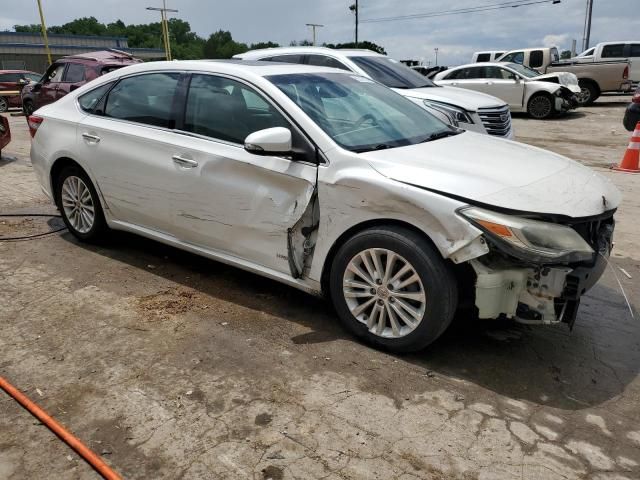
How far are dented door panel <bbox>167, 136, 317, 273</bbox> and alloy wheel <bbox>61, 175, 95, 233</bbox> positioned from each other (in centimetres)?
125

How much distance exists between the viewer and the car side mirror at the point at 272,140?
344 cm

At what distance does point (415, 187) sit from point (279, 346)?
128cm

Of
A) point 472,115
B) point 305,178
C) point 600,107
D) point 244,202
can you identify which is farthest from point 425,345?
point 600,107

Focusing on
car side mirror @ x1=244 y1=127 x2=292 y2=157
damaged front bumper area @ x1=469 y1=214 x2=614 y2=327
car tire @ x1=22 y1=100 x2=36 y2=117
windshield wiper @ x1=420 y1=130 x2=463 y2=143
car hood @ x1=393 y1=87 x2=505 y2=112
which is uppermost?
car side mirror @ x1=244 y1=127 x2=292 y2=157

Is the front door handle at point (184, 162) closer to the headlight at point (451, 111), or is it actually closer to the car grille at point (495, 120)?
the headlight at point (451, 111)

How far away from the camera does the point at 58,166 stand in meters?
5.16

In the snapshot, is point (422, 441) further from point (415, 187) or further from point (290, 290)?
point (290, 290)

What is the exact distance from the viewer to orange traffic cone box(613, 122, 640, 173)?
347 inches

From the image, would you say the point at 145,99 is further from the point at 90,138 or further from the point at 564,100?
the point at 564,100

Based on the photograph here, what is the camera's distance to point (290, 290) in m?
4.38

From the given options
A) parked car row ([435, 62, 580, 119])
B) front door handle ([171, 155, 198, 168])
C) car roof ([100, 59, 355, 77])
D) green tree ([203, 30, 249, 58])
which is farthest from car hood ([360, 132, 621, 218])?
green tree ([203, 30, 249, 58])

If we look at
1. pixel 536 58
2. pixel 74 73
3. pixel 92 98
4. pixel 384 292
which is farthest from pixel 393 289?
pixel 536 58

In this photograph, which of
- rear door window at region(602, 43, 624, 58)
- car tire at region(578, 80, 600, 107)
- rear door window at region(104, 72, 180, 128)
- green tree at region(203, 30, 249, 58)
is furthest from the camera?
green tree at region(203, 30, 249, 58)

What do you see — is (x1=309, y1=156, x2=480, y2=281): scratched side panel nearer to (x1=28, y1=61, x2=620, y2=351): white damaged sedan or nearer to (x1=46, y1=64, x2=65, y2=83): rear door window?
(x1=28, y1=61, x2=620, y2=351): white damaged sedan
